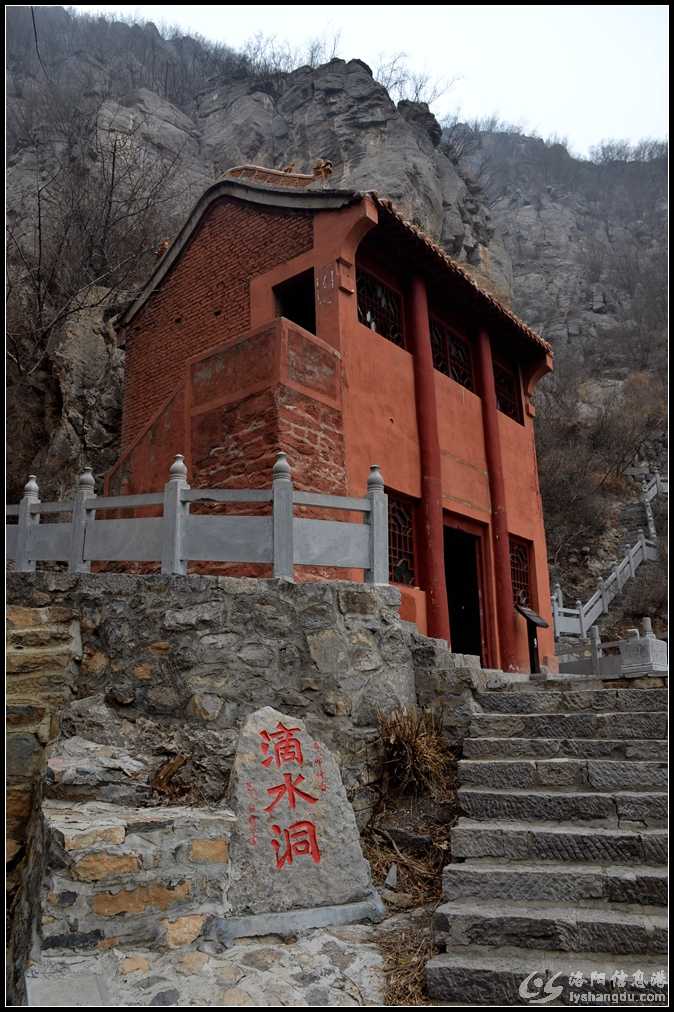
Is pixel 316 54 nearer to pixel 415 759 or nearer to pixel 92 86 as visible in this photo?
pixel 92 86

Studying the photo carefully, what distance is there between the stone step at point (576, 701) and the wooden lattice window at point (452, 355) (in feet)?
21.4

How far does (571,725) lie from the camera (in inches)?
219

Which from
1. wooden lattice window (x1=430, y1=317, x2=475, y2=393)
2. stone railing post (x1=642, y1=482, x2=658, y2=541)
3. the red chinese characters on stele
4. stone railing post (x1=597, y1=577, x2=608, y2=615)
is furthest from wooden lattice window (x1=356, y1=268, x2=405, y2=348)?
stone railing post (x1=642, y1=482, x2=658, y2=541)

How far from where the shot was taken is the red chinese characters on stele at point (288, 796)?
453 cm

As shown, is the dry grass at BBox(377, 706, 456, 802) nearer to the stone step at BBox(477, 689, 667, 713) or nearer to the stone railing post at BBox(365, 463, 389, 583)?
the stone step at BBox(477, 689, 667, 713)

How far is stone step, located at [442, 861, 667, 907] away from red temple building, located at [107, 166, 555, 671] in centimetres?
Answer: 462

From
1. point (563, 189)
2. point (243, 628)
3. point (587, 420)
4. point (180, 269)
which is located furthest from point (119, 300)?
point (563, 189)

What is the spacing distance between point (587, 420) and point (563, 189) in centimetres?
2698

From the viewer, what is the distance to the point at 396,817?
5.40 meters

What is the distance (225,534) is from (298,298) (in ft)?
19.7

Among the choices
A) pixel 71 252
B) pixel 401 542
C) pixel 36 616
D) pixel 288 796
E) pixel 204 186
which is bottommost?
pixel 288 796

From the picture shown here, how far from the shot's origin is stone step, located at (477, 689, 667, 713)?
5.73m

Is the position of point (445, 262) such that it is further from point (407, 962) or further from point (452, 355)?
point (407, 962)

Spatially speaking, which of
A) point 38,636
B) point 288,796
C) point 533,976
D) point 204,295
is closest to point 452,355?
point 204,295
